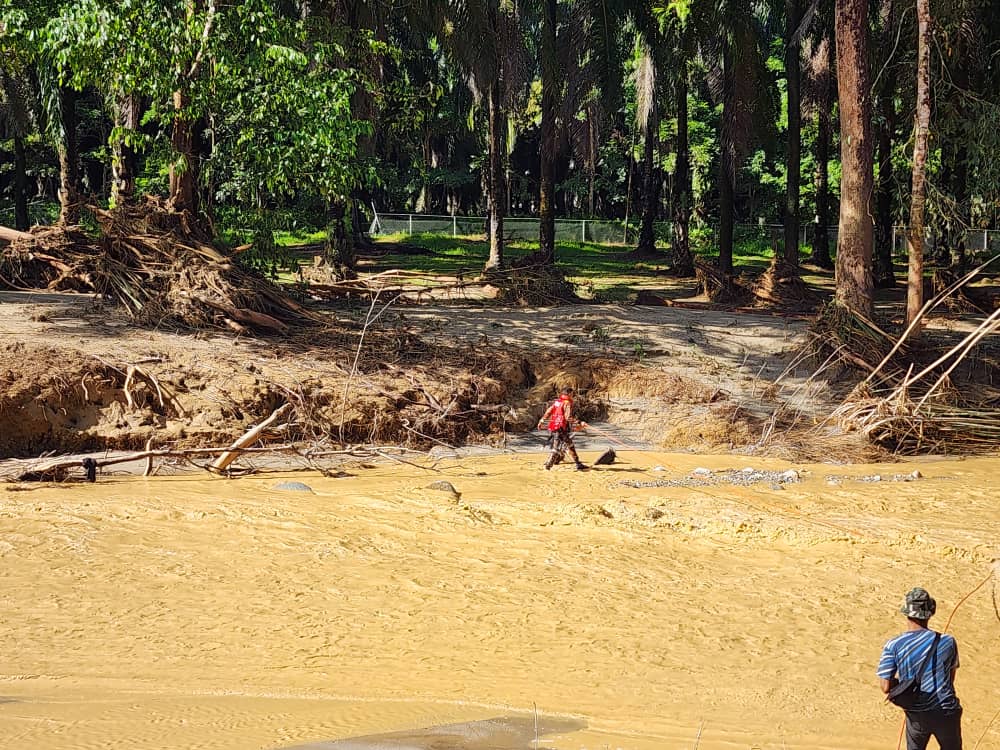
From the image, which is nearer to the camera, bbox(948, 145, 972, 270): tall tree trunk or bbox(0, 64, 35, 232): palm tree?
bbox(948, 145, 972, 270): tall tree trunk

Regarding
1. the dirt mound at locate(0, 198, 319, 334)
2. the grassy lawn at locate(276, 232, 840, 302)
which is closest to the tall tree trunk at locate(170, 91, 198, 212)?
the dirt mound at locate(0, 198, 319, 334)

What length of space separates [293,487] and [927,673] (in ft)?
27.2

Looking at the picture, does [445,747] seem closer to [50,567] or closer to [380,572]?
[380,572]

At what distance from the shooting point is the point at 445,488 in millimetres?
12438

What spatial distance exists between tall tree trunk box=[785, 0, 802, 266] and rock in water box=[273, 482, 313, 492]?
16638 mm

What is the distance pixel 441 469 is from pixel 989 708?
825cm

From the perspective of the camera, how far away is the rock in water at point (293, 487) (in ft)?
40.6

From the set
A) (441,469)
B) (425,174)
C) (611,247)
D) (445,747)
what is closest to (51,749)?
(445,747)

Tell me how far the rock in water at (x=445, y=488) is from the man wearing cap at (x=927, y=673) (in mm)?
6985

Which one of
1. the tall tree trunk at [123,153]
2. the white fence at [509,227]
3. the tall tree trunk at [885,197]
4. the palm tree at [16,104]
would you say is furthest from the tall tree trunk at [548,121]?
the white fence at [509,227]

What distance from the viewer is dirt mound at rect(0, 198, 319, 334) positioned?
59.4 ft

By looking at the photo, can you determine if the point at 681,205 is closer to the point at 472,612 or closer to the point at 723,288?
the point at 723,288

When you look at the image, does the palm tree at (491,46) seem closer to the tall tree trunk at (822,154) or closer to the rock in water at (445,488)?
the tall tree trunk at (822,154)

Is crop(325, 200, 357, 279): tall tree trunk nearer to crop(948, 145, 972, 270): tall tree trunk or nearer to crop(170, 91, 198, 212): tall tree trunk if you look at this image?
crop(170, 91, 198, 212): tall tree trunk
